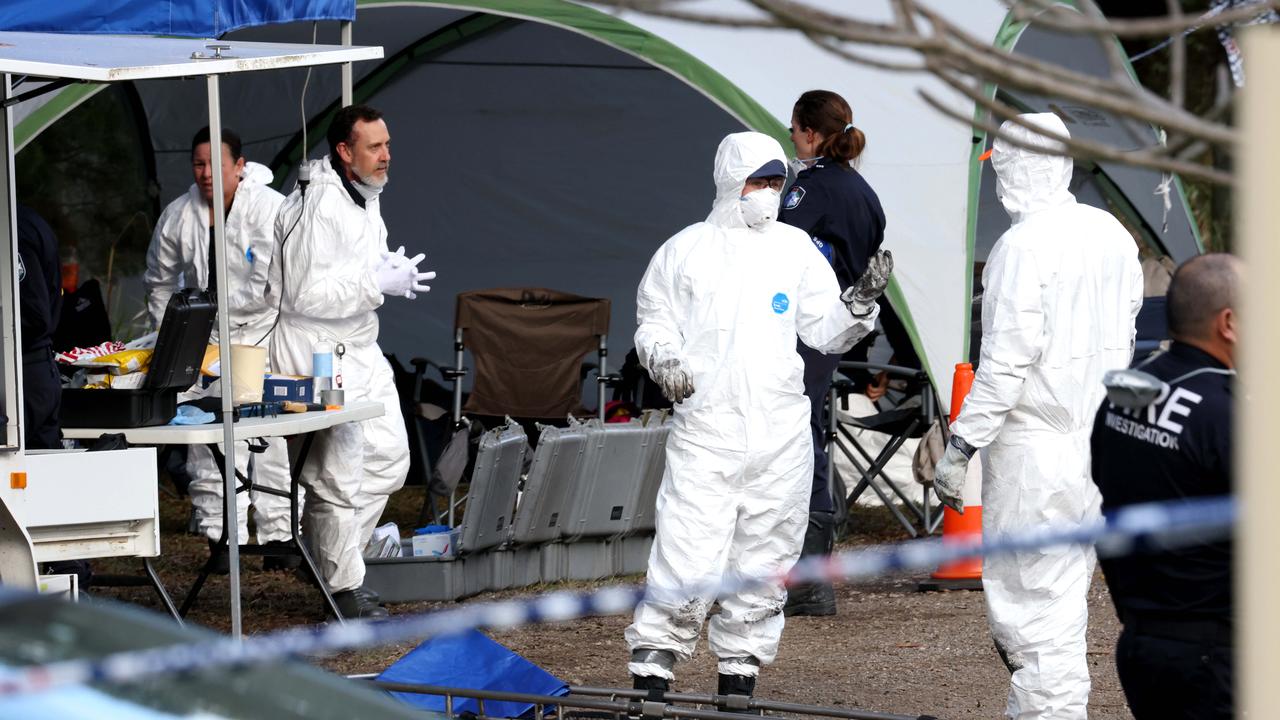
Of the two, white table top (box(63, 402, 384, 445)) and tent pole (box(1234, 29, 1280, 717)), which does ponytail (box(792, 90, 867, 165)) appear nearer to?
white table top (box(63, 402, 384, 445))

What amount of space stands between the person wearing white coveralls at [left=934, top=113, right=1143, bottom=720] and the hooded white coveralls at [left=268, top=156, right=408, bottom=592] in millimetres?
2681

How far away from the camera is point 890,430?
29.0 ft

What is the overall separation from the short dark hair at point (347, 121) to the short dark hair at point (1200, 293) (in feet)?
12.8

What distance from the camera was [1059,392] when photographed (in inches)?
192

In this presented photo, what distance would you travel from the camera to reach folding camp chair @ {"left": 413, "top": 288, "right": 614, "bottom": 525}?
9.45 m

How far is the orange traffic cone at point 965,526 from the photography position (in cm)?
781

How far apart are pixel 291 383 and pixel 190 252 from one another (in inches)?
94.2

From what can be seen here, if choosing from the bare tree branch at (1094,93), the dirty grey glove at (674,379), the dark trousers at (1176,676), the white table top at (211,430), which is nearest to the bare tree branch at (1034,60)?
the bare tree branch at (1094,93)

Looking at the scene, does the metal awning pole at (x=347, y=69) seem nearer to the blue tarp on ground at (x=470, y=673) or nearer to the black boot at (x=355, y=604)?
the black boot at (x=355, y=604)

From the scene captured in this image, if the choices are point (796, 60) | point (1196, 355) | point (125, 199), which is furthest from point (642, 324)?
point (125, 199)

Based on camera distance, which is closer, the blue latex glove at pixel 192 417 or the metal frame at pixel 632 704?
the metal frame at pixel 632 704

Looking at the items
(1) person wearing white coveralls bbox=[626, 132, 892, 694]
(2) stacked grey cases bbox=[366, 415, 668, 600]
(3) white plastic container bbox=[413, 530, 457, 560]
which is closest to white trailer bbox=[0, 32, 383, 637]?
(1) person wearing white coveralls bbox=[626, 132, 892, 694]

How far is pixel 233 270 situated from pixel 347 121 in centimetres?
176

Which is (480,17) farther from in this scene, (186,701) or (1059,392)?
(186,701)
